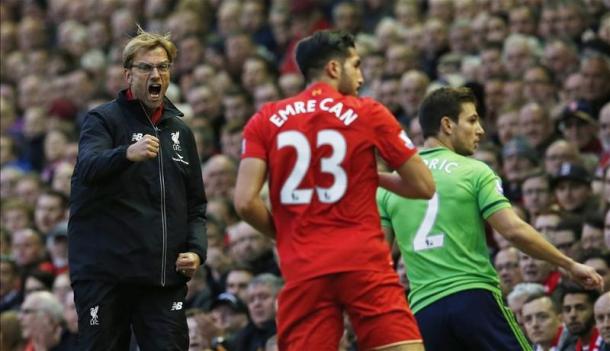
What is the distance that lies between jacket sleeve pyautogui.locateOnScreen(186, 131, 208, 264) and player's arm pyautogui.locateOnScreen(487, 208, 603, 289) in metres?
1.69

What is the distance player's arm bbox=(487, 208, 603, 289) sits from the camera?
835 cm

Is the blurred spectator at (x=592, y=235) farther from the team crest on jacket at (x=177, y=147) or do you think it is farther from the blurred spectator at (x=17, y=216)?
the blurred spectator at (x=17, y=216)

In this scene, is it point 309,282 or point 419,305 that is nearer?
point 309,282

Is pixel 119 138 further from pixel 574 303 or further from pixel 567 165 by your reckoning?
pixel 567 165

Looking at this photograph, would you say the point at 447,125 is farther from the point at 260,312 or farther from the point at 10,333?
the point at 10,333

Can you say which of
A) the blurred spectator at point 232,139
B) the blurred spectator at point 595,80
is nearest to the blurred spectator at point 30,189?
the blurred spectator at point 232,139

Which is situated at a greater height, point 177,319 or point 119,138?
point 119,138

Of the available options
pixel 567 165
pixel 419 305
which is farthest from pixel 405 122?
pixel 419 305

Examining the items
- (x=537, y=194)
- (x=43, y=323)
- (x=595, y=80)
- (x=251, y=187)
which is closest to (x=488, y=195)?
(x=251, y=187)

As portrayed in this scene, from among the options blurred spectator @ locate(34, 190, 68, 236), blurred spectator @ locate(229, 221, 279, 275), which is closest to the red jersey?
blurred spectator @ locate(229, 221, 279, 275)

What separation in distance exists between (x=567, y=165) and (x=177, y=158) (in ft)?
18.3

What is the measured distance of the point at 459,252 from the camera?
28.5 ft

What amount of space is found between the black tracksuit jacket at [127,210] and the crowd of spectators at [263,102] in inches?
38.8

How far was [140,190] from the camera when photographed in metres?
8.41
